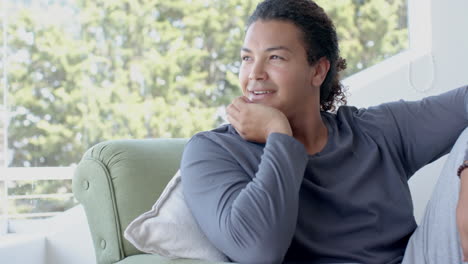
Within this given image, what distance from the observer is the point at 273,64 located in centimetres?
157

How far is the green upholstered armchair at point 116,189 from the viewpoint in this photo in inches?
62.1

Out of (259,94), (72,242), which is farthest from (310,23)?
(72,242)

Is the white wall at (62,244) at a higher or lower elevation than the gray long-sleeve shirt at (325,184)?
lower

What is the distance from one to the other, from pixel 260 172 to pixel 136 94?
2.06 meters

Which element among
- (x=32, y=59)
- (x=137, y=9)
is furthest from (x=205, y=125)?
(x=32, y=59)

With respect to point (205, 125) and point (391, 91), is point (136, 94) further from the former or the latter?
point (391, 91)

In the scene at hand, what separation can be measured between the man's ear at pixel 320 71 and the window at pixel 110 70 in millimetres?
1667

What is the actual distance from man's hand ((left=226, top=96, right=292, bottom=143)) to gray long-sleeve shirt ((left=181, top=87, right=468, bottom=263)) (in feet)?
0.10

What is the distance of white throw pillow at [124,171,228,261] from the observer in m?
1.34

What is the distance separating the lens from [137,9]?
333 centimetres

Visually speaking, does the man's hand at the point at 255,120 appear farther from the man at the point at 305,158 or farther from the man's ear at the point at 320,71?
the man's ear at the point at 320,71

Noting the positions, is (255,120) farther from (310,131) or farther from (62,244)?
(62,244)

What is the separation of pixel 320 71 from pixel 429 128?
0.34 metres

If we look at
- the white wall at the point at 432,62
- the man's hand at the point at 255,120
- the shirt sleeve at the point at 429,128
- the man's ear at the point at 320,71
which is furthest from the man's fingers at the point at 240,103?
the white wall at the point at 432,62
